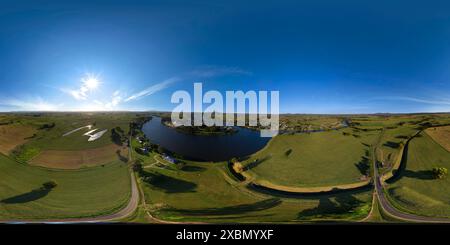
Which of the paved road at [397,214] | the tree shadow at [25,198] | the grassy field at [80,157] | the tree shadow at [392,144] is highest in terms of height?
the tree shadow at [392,144]

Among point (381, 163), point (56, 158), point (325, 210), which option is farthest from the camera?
point (381, 163)

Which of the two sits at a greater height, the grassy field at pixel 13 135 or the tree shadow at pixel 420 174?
the grassy field at pixel 13 135

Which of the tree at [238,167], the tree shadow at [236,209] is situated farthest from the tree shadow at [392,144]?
the tree at [238,167]

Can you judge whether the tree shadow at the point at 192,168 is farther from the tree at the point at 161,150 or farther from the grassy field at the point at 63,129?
the grassy field at the point at 63,129

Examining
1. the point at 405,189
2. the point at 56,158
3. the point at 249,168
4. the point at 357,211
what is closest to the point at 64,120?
the point at 56,158

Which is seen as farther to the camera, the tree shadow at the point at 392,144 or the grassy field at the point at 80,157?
the tree shadow at the point at 392,144
